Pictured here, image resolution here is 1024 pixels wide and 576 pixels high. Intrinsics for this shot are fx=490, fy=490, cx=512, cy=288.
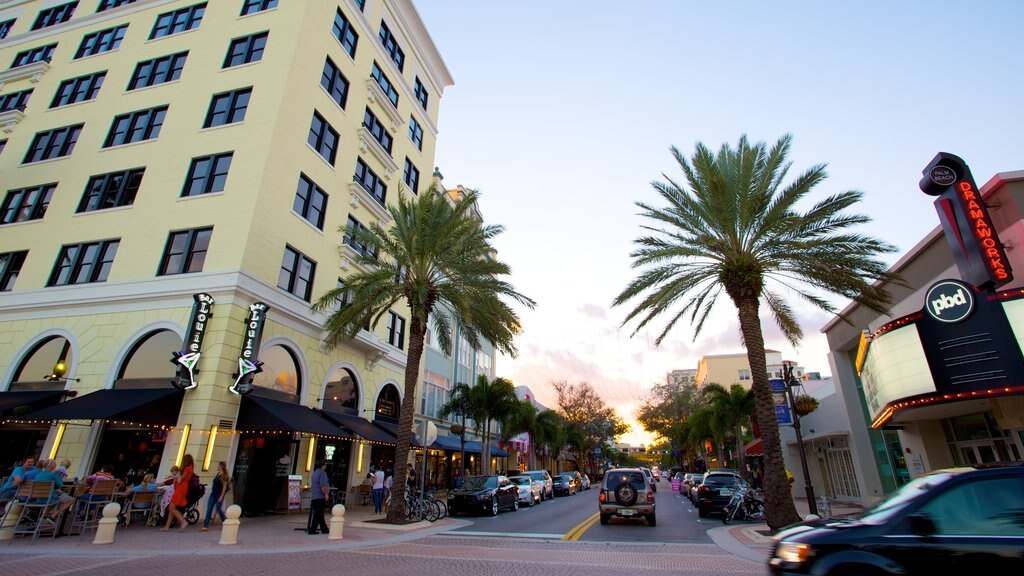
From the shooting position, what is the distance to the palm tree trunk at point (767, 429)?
45.1 ft

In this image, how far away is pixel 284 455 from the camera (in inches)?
741

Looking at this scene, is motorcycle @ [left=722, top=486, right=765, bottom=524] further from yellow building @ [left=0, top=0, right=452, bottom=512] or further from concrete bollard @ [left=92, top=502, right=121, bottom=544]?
concrete bollard @ [left=92, top=502, right=121, bottom=544]

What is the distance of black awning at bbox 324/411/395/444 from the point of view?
20031 millimetres

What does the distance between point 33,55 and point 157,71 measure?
10655mm

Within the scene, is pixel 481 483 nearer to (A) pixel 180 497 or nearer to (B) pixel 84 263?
(A) pixel 180 497

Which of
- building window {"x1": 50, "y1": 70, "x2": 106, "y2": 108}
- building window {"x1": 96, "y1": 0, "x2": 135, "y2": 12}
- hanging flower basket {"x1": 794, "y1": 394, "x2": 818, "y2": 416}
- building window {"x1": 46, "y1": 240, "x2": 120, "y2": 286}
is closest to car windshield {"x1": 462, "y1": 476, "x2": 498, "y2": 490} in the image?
hanging flower basket {"x1": 794, "y1": 394, "x2": 818, "y2": 416}

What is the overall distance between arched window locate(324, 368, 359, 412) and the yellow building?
0.10 meters

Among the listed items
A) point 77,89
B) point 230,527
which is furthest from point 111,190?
point 230,527

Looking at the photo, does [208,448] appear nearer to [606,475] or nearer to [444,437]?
[606,475]

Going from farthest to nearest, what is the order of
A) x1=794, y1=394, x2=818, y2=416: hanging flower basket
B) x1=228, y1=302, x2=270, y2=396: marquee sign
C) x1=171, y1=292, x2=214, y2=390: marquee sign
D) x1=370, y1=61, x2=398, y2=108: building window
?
x1=370, y1=61, x2=398, y2=108: building window → x1=794, y1=394, x2=818, y2=416: hanging flower basket → x1=228, y1=302, x2=270, y2=396: marquee sign → x1=171, y1=292, x2=214, y2=390: marquee sign

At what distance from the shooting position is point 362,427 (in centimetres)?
2103

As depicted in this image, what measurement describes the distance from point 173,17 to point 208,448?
21.5m

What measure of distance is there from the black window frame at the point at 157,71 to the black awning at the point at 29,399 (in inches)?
547

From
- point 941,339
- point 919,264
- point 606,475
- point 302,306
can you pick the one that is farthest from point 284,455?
point 919,264
